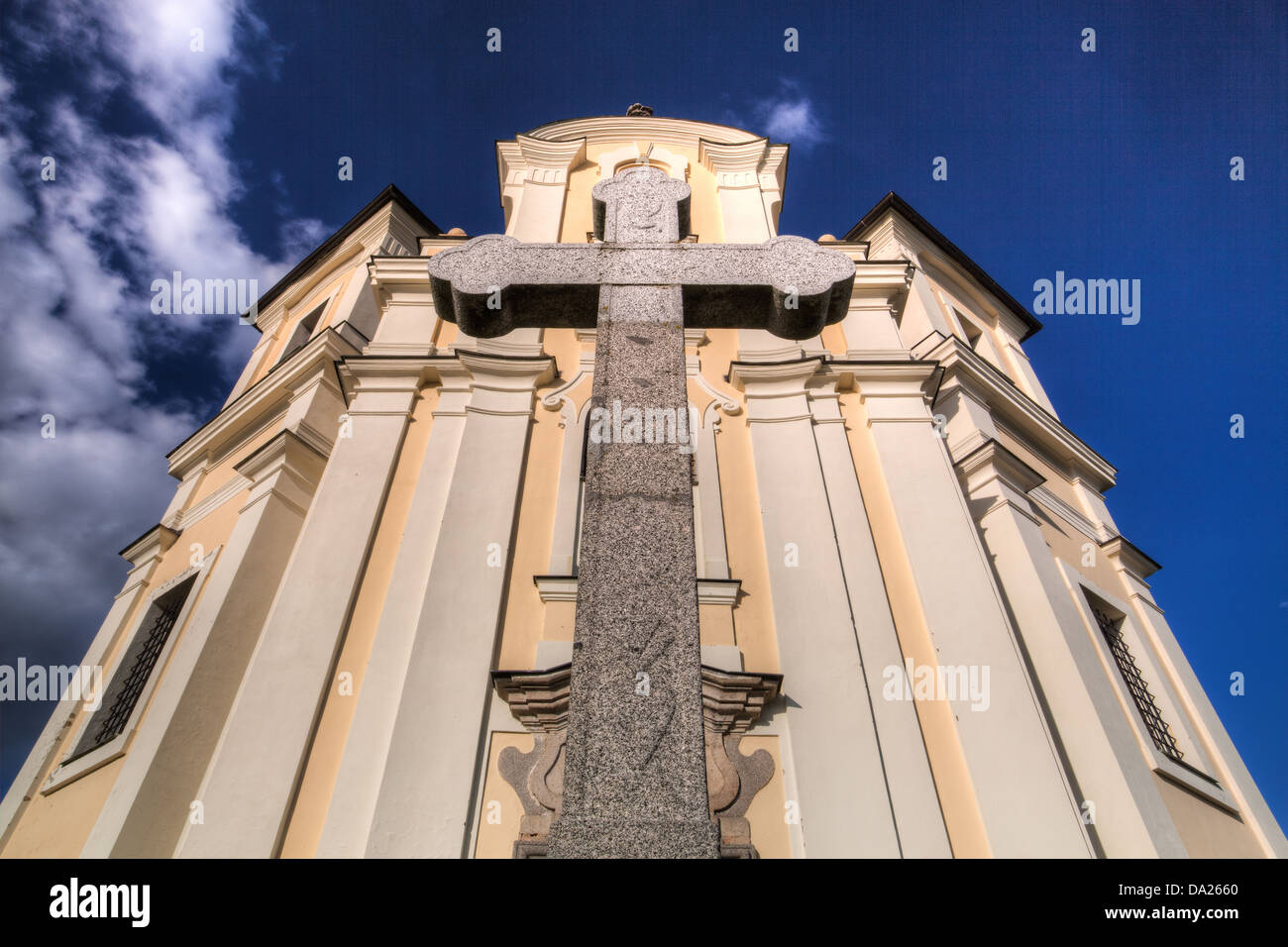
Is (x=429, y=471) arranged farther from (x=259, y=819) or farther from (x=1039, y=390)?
(x=1039, y=390)

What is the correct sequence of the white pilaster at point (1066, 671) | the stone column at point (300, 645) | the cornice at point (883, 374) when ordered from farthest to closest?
→ the cornice at point (883, 374) < the white pilaster at point (1066, 671) < the stone column at point (300, 645)

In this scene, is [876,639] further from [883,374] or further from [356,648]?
[356,648]

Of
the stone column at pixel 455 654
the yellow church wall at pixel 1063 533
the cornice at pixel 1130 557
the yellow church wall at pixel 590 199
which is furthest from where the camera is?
the yellow church wall at pixel 590 199

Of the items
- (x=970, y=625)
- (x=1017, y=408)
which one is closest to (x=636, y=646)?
(x=970, y=625)

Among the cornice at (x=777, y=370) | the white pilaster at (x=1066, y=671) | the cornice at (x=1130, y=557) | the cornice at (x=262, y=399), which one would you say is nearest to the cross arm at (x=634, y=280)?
the cornice at (x=777, y=370)

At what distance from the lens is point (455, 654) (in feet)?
21.5

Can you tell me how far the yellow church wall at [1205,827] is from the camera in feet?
24.6

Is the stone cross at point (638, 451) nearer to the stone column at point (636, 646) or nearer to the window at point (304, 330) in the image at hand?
the stone column at point (636, 646)

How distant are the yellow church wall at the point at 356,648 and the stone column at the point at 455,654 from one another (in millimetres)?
256

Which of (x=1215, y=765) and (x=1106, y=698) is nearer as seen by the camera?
(x=1106, y=698)
